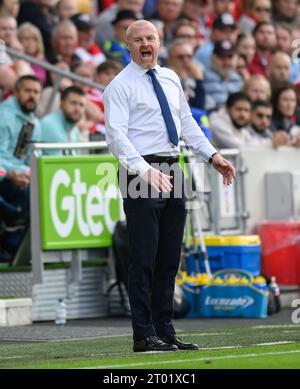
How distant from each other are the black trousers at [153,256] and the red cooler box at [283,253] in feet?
20.1

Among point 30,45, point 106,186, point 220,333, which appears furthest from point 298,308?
point 30,45

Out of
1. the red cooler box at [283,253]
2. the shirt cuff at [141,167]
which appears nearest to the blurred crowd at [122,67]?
the red cooler box at [283,253]

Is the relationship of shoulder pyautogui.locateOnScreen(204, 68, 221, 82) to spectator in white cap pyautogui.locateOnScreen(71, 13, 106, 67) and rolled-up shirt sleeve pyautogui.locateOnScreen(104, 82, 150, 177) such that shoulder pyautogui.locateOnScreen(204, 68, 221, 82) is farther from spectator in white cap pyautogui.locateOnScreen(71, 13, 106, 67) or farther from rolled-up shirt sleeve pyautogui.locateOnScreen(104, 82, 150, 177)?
rolled-up shirt sleeve pyautogui.locateOnScreen(104, 82, 150, 177)

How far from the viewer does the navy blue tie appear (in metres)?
9.35

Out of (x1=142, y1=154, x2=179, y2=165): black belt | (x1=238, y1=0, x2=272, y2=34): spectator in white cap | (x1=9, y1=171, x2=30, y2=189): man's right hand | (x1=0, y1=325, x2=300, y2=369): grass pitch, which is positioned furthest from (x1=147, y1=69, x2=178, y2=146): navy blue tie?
(x1=238, y1=0, x2=272, y2=34): spectator in white cap

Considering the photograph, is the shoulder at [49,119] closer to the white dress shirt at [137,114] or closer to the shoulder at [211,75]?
the shoulder at [211,75]

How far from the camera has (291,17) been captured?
74.9ft

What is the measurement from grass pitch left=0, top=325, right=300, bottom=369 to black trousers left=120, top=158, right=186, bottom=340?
0.94 ft

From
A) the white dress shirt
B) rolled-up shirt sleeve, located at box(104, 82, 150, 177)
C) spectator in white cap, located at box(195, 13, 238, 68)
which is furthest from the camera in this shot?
spectator in white cap, located at box(195, 13, 238, 68)

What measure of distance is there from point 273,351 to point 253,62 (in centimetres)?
1177

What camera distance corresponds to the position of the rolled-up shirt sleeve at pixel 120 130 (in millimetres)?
9031

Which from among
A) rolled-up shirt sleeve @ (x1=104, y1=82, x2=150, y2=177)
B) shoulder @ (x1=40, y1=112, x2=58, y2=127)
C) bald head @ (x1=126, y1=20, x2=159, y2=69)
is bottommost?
rolled-up shirt sleeve @ (x1=104, y1=82, x2=150, y2=177)
